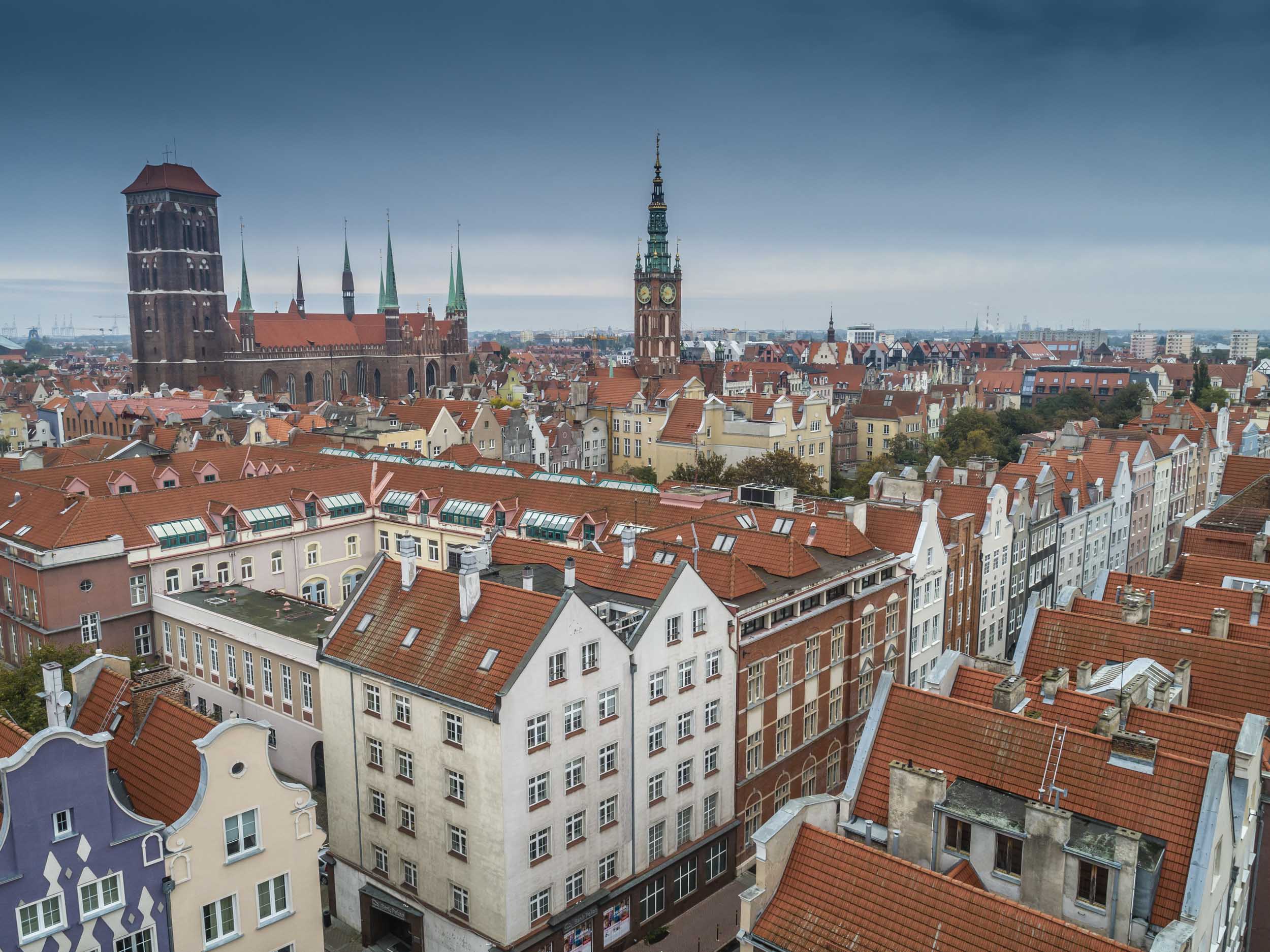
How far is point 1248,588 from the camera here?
137 feet

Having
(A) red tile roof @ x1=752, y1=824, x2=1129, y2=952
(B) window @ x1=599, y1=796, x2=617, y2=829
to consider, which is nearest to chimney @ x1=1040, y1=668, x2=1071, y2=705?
(A) red tile roof @ x1=752, y1=824, x2=1129, y2=952

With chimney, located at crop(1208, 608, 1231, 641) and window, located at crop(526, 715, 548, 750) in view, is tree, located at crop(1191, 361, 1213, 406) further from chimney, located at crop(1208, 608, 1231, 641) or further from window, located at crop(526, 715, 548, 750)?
window, located at crop(526, 715, 548, 750)

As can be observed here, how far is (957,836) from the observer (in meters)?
24.1

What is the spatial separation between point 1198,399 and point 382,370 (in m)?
137

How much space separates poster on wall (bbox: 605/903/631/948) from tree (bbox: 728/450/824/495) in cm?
5585

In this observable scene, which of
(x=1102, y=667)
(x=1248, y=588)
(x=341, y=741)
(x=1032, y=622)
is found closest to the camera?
(x=1102, y=667)

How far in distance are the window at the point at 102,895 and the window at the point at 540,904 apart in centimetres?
1398

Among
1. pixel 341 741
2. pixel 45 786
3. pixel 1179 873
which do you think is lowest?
pixel 341 741

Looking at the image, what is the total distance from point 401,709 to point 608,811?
343 inches

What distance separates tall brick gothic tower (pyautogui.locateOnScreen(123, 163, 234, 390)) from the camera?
160 m

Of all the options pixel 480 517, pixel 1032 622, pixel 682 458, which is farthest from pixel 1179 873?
pixel 682 458

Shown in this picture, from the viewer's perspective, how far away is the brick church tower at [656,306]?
6284 inches

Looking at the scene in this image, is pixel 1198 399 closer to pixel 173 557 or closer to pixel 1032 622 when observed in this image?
pixel 1032 622

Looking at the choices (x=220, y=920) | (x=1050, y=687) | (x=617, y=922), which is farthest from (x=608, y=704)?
(x=1050, y=687)
